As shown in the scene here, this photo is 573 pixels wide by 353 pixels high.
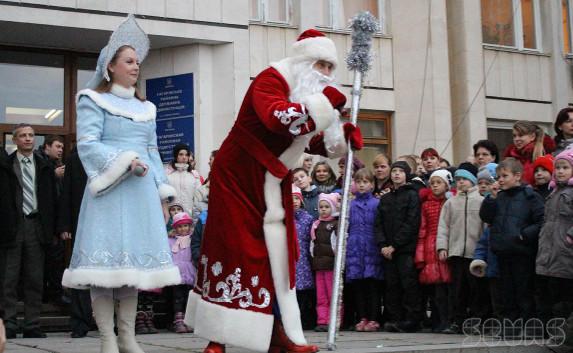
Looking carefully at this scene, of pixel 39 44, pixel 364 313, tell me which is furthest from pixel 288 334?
pixel 39 44

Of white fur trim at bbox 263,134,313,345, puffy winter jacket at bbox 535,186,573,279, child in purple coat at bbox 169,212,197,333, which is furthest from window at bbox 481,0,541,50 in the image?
white fur trim at bbox 263,134,313,345

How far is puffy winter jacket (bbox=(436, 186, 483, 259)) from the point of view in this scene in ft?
30.2

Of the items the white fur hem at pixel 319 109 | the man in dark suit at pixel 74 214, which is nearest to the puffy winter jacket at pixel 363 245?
the man in dark suit at pixel 74 214

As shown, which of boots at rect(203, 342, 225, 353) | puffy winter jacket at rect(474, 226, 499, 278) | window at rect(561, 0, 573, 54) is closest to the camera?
boots at rect(203, 342, 225, 353)

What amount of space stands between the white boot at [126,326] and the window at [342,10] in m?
10.5

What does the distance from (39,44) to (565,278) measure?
9.43 metres

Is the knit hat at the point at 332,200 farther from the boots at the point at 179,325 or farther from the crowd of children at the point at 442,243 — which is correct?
the boots at the point at 179,325

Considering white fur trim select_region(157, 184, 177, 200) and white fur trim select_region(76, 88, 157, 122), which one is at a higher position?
white fur trim select_region(76, 88, 157, 122)

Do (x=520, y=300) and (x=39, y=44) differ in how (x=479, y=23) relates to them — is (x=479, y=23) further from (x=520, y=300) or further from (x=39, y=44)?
(x=520, y=300)

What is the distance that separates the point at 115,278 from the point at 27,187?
3945 mm

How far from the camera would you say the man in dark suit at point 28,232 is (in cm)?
948

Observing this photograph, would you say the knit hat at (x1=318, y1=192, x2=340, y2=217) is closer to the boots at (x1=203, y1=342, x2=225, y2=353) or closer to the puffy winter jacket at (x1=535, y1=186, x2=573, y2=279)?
the puffy winter jacket at (x1=535, y1=186, x2=573, y2=279)

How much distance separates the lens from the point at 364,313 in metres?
10.1

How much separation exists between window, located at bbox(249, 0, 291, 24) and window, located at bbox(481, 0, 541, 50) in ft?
14.1
